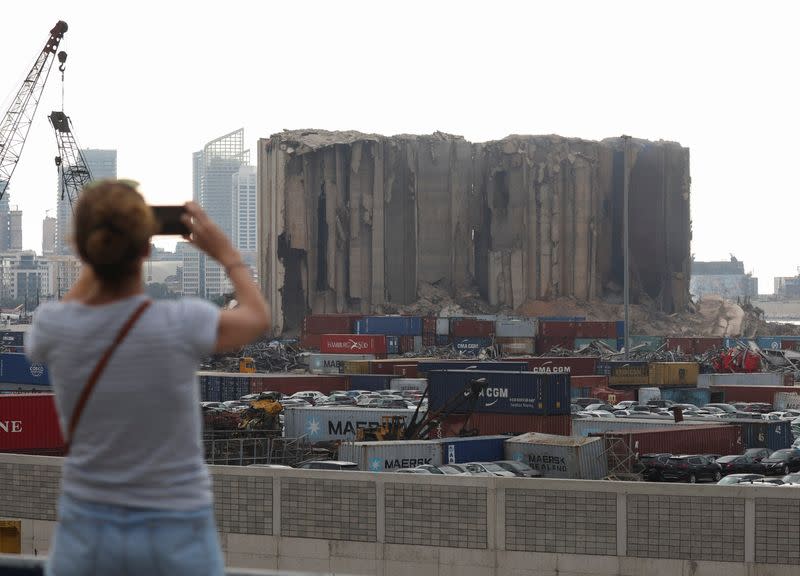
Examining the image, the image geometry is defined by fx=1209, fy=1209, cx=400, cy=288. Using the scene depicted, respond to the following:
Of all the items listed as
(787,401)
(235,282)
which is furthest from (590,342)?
(235,282)

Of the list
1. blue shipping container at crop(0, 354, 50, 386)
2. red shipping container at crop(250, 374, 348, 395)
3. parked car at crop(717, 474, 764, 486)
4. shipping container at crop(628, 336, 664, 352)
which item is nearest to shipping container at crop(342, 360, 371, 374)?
red shipping container at crop(250, 374, 348, 395)

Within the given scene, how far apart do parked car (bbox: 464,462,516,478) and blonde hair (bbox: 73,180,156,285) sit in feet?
70.8

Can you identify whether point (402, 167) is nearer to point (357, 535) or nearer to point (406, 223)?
point (406, 223)

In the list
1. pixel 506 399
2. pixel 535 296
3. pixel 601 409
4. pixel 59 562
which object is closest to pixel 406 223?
pixel 535 296

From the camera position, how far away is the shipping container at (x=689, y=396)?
49312 millimetres

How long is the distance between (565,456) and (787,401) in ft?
79.2

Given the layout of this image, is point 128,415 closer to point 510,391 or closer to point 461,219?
point 510,391

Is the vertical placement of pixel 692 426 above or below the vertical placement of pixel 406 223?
below

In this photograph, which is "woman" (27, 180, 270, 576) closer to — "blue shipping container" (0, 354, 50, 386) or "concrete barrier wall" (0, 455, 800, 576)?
"concrete barrier wall" (0, 455, 800, 576)

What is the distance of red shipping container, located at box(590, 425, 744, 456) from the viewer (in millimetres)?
27203

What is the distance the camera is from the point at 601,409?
128 feet

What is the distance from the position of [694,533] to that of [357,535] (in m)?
5.38

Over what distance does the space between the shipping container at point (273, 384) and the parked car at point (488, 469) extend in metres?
26.2

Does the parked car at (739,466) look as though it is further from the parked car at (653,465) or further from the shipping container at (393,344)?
the shipping container at (393,344)
